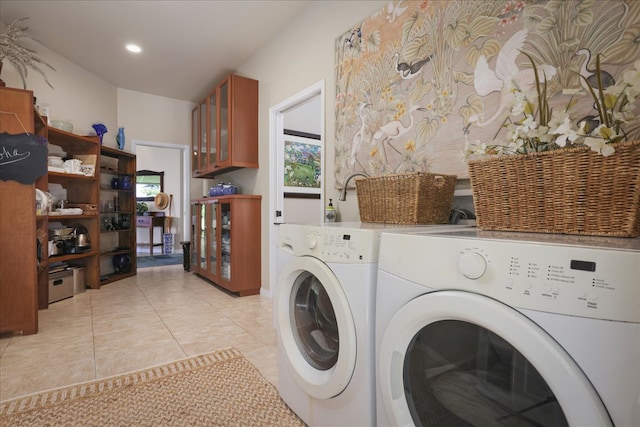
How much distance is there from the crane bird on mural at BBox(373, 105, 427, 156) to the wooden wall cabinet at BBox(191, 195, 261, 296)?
5.88 feet

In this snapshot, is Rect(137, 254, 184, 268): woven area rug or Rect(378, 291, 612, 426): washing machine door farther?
Rect(137, 254, 184, 268): woven area rug

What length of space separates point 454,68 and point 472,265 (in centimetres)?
122

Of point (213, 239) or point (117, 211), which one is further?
point (117, 211)

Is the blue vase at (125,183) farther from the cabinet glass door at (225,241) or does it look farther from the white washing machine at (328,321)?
the white washing machine at (328,321)

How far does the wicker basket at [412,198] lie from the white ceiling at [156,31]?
1982 mm

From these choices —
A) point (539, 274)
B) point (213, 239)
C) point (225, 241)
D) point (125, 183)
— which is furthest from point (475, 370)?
point (125, 183)

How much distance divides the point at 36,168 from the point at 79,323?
1.22 meters

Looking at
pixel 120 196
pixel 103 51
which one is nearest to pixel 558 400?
pixel 103 51

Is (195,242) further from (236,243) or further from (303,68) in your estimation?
(303,68)

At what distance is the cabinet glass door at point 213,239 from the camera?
358 cm

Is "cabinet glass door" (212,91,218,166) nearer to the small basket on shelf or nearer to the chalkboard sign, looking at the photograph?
the small basket on shelf

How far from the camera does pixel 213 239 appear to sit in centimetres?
375

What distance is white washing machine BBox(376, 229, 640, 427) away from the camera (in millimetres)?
515

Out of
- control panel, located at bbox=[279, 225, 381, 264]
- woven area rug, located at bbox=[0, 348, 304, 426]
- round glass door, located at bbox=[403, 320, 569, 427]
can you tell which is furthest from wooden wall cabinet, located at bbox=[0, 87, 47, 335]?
round glass door, located at bbox=[403, 320, 569, 427]
